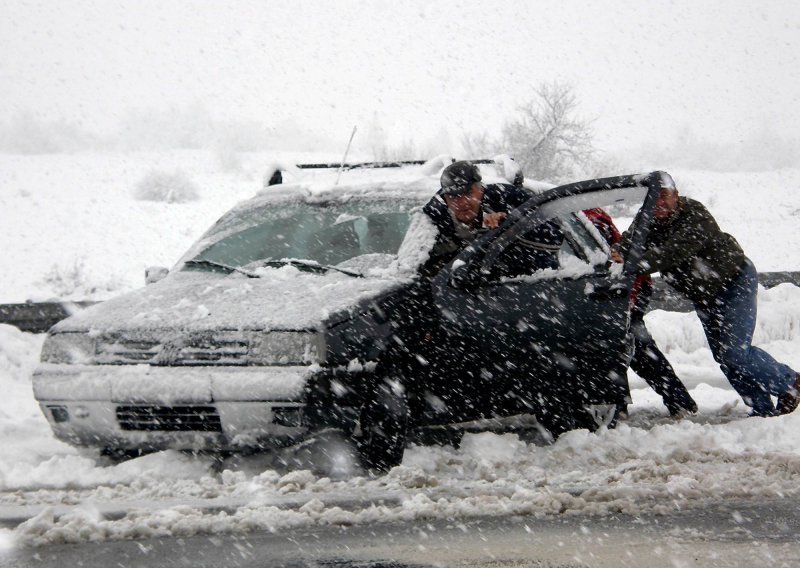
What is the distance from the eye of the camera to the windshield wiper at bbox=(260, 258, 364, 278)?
4.95 metres

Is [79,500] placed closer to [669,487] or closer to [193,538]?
[193,538]

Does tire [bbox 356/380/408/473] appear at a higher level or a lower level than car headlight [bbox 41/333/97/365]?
lower

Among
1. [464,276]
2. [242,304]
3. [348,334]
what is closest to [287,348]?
[348,334]

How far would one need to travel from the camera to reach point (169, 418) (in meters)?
4.32

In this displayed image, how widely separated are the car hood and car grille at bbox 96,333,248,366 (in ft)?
0.20

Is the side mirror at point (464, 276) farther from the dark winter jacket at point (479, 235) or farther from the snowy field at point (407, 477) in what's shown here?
the snowy field at point (407, 477)

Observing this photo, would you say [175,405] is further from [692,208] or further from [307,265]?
[692,208]

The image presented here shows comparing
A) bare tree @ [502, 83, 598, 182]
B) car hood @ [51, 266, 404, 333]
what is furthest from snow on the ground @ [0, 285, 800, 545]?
bare tree @ [502, 83, 598, 182]

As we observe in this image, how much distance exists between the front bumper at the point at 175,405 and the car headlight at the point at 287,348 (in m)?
0.05

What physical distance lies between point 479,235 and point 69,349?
233 centimetres

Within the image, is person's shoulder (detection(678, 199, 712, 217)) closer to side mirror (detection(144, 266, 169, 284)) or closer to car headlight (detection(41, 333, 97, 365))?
side mirror (detection(144, 266, 169, 284))

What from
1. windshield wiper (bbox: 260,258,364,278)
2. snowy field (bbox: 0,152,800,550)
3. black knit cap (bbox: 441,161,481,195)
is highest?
black knit cap (bbox: 441,161,481,195)

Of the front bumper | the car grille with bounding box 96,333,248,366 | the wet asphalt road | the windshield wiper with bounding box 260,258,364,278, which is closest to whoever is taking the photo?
the wet asphalt road

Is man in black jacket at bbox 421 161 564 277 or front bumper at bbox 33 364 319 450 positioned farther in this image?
man in black jacket at bbox 421 161 564 277
